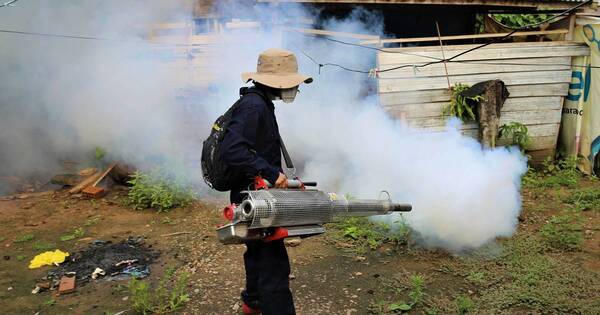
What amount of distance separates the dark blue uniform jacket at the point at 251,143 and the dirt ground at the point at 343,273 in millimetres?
1534

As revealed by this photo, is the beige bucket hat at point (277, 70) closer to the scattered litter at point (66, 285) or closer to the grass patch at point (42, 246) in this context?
the scattered litter at point (66, 285)

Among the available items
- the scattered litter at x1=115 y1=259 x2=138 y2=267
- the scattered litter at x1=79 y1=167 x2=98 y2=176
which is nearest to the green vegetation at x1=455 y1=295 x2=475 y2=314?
the scattered litter at x1=115 y1=259 x2=138 y2=267

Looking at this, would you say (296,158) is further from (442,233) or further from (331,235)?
(442,233)

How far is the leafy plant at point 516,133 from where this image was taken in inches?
334

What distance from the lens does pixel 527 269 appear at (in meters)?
4.71

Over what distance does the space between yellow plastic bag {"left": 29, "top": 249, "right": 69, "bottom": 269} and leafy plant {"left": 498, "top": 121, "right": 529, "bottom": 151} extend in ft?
23.5

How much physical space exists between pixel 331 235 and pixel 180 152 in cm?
348

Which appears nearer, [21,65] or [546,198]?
[546,198]

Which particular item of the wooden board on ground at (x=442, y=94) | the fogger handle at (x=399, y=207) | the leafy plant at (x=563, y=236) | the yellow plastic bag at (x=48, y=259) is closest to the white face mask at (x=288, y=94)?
the fogger handle at (x=399, y=207)

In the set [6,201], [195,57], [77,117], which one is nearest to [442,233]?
[195,57]

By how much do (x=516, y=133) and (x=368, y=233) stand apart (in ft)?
14.2

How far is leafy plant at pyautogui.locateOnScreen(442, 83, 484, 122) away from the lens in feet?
27.2

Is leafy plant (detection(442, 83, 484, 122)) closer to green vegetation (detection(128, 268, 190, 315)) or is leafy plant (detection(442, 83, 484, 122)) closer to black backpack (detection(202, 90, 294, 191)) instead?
green vegetation (detection(128, 268, 190, 315))

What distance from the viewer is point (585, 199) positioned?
284 inches
